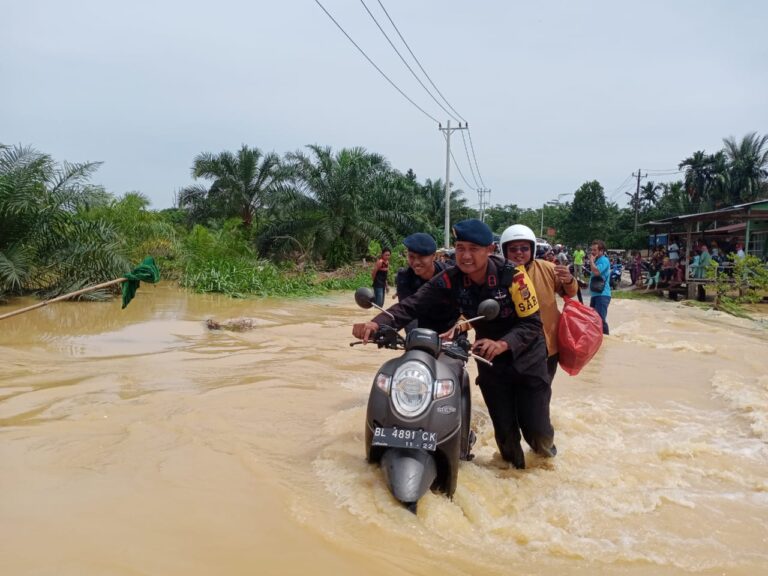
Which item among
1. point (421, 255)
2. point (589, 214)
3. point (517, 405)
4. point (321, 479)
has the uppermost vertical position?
point (589, 214)

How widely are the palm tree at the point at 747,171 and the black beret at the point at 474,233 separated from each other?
4062cm

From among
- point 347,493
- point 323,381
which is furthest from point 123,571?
point 323,381

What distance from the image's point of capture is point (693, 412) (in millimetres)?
6047

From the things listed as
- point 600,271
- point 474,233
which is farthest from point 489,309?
Answer: point 600,271

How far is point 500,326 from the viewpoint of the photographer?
365 centimetres

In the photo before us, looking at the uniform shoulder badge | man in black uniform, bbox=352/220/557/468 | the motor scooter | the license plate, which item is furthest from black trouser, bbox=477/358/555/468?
the license plate

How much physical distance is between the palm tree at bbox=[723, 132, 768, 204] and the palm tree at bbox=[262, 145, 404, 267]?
25.8 metres

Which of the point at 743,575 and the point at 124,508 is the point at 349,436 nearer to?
the point at 124,508

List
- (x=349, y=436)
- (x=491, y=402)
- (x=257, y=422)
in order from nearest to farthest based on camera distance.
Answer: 1. (x=491, y=402)
2. (x=349, y=436)
3. (x=257, y=422)

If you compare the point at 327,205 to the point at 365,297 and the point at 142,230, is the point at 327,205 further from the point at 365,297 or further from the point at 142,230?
the point at 365,297

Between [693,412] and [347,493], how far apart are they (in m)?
4.16

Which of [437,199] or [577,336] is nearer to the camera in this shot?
[577,336]

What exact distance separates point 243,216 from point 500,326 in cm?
2530

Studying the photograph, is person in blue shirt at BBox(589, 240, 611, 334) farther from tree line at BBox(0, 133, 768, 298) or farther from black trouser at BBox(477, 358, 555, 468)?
tree line at BBox(0, 133, 768, 298)
